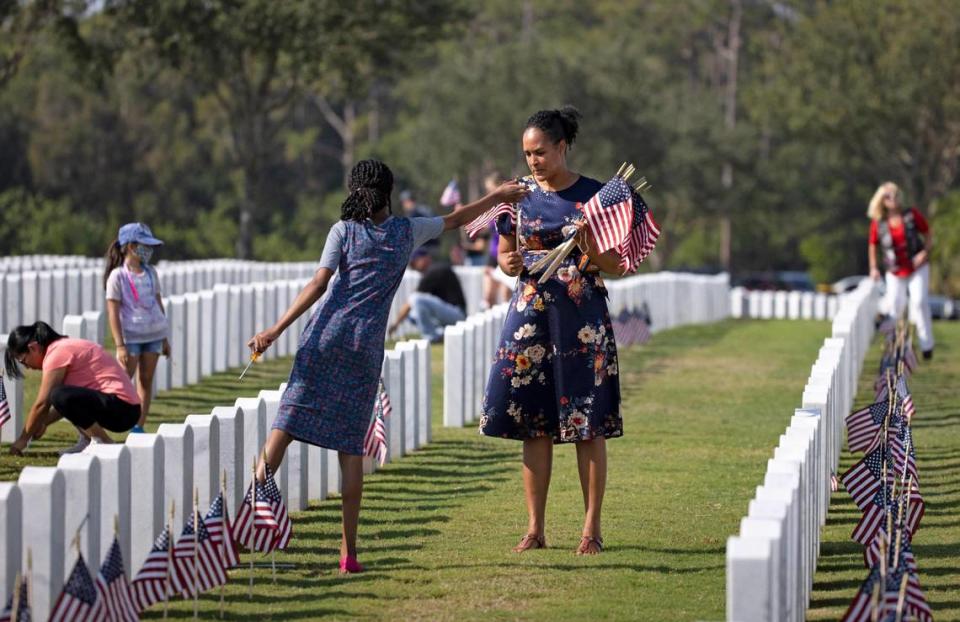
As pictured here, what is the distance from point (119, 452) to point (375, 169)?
1.76 m

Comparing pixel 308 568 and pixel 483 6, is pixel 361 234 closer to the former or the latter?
pixel 308 568

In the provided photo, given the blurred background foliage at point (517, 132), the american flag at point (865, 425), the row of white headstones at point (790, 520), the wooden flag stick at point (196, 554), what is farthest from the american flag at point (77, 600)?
the blurred background foliage at point (517, 132)

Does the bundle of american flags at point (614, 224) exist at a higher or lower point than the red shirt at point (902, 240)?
lower

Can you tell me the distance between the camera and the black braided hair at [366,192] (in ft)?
26.3

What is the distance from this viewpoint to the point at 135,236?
1244cm

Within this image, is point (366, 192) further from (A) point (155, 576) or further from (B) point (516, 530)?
(B) point (516, 530)

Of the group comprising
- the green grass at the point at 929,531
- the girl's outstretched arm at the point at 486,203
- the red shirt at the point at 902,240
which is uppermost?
the red shirt at the point at 902,240

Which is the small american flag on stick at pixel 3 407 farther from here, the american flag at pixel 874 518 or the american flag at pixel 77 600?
the american flag at pixel 874 518

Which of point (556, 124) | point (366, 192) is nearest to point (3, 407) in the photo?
point (366, 192)

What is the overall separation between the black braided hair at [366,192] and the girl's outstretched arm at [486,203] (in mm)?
322

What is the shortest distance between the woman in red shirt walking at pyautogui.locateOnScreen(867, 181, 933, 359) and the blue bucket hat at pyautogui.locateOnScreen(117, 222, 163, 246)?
8726mm

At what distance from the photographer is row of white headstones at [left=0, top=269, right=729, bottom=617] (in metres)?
6.56

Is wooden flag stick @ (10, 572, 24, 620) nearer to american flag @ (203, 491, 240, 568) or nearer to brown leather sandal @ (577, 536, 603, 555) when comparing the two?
american flag @ (203, 491, 240, 568)

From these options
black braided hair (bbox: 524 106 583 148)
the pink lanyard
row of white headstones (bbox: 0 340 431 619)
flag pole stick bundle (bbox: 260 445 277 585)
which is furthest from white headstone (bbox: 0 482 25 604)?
the pink lanyard
